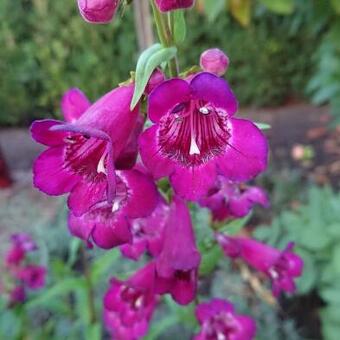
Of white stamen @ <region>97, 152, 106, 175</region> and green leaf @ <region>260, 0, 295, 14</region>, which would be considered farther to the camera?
green leaf @ <region>260, 0, 295, 14</region>

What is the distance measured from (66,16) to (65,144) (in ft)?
14.6

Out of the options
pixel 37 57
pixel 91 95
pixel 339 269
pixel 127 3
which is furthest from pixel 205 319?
pixel 37 57

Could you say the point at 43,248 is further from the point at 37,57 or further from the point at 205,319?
the point at 37,57

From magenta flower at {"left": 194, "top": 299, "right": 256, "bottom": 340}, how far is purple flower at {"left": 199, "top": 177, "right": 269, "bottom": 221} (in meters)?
0.21

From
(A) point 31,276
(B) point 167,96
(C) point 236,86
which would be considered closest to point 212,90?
(B) point 167,96

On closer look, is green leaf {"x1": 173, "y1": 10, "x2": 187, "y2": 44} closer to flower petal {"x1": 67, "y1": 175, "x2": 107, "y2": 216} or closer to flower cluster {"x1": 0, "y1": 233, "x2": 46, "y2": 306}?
flower petal {"x1": 67, "y1": 175, "x2": 107, "y2": 216}

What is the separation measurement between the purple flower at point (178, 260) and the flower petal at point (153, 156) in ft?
0.62

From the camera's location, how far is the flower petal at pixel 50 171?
2.70ft

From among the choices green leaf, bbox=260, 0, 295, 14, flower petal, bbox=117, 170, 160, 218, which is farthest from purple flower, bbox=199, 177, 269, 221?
green leaf, bbox=260, 0, 295, 14

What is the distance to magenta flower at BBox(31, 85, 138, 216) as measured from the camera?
80 cm

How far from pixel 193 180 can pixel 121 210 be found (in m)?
0.13

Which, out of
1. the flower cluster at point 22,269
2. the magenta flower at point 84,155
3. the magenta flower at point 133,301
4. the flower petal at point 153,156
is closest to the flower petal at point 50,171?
the magenta flower at point 84,155

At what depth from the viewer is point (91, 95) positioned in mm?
5082

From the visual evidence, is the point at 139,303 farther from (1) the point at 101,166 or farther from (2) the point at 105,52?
(2) the point at 105,52
